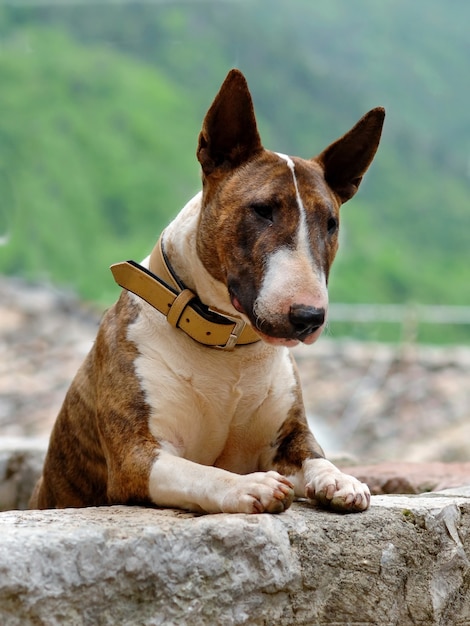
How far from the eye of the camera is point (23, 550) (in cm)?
267

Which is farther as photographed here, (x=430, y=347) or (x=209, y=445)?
(x=430, y=347)

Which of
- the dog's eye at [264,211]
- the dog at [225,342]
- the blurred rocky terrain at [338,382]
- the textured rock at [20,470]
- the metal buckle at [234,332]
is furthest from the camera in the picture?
the blurred rocky terrain at [338,382]

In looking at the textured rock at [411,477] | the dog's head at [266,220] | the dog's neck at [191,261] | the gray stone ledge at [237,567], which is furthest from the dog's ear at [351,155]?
the textured rock at [411,477]

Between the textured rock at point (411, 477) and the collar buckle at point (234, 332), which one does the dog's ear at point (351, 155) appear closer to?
the collar buckle at point (234, 332)

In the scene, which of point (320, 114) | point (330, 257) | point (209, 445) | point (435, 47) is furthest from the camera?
point (435, 47)

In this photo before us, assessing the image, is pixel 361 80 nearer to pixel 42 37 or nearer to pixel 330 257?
pixel 42 37

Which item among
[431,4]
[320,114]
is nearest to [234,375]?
[320,114]

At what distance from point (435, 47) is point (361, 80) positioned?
1389 millimetres

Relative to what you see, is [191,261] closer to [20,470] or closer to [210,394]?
[210,394]

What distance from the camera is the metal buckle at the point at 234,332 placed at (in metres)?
3.53

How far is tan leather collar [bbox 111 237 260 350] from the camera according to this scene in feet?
11.5

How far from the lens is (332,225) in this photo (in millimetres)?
3453

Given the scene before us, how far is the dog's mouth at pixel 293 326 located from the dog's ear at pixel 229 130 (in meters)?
0.63

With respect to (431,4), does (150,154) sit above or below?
below
